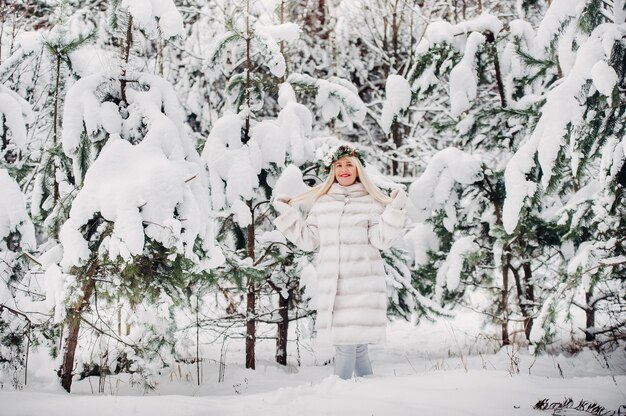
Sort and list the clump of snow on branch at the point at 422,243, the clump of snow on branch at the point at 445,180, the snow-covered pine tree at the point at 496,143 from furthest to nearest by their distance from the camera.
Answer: the clump of snow on branch at the point at 422,243 → the clump of snow on branch at the point at 445,180 → the snow-covered pine tree at the point at 496,143

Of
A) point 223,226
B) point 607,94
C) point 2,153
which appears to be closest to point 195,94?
point 223,226

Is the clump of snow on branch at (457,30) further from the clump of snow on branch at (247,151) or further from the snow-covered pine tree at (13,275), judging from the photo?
the snow-covered pine tree at (13,275)

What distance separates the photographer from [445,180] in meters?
5.14

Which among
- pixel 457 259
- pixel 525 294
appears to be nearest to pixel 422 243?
pixel 457 259

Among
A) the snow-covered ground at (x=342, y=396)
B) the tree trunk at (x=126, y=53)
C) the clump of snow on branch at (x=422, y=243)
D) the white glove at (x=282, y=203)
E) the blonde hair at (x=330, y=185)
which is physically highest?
the tree trunk at (x=126, y=53)

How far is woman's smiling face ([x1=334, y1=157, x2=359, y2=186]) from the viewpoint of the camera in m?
4.09

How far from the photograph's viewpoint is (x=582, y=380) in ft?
11.5

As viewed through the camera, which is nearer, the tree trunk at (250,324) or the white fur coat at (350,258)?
the white fur coat at (350,258)

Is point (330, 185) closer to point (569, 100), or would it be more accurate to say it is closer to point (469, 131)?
point (569, 100)

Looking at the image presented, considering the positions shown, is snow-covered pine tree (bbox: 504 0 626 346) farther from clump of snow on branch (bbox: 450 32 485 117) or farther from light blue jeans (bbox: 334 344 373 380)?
light blue jeans (bbox: 334 344 373 380)

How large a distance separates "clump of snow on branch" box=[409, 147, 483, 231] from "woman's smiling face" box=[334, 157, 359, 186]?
50.3 inches

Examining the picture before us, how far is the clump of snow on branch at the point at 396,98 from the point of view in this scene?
5.37 m

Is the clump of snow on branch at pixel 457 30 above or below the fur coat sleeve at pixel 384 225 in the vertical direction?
above

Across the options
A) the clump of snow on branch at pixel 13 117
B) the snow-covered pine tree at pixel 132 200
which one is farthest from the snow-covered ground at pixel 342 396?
the clump of snow on branch at pixel 13 117
